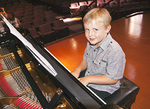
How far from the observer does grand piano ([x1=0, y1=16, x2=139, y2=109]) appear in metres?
0.79

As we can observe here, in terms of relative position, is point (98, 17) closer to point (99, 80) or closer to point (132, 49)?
point (99, 80)

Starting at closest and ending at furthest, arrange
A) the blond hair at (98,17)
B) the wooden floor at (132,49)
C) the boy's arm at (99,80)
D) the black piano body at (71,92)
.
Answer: the black piano body at (71,92) → the blond hair at (98,17) → the boy's arm at (99,80) → the wooden floor at (132,49)

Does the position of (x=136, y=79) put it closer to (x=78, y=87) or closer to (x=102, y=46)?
(x=102, y=46)

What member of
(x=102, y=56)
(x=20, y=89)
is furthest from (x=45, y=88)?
(x=102, y=56)

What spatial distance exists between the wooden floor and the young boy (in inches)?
32.1

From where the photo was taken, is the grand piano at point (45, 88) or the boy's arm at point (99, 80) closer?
the grand piano at point (45, 88)

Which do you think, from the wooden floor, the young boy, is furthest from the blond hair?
the wooden floor

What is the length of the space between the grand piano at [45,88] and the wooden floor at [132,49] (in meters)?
0.80

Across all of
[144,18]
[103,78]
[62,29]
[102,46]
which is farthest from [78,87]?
[144,18]

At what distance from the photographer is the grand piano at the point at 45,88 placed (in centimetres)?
79

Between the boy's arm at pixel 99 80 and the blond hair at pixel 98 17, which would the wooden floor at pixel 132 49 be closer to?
the boy's arm at pixel 99 80

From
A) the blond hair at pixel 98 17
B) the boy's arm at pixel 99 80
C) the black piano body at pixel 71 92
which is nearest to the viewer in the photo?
the black piano body at pixel 71 92

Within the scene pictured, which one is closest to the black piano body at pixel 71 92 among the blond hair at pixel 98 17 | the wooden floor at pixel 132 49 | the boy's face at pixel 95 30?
the boy's face at pixel 95 30

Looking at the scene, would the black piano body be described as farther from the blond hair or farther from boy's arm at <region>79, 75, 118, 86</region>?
the blond hair
